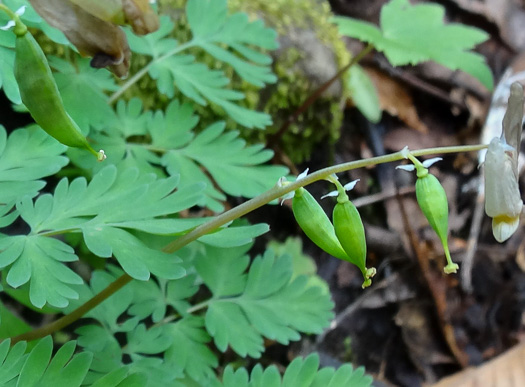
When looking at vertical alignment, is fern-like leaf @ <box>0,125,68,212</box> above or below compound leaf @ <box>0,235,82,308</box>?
above

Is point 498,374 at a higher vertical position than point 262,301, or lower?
lower

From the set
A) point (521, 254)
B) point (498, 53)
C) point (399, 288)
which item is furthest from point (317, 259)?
point (498, 53)

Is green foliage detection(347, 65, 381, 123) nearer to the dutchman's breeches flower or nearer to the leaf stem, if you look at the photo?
the leaf stem

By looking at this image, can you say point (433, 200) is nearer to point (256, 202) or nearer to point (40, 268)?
point (256, 202)

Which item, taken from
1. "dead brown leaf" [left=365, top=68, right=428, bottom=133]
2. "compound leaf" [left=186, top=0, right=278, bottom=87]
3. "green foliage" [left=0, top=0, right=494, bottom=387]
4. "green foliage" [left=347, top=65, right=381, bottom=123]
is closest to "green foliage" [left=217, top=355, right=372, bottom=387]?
"green foliage" [left=0, top=0, right=494, bottom=387]

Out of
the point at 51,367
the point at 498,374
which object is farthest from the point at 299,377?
the point at 498,374

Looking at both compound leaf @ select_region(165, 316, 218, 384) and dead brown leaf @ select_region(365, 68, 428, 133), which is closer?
compound leaf @ select_region(165, 316, 218, 384)

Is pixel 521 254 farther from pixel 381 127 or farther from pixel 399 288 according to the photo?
pixel 381 127
